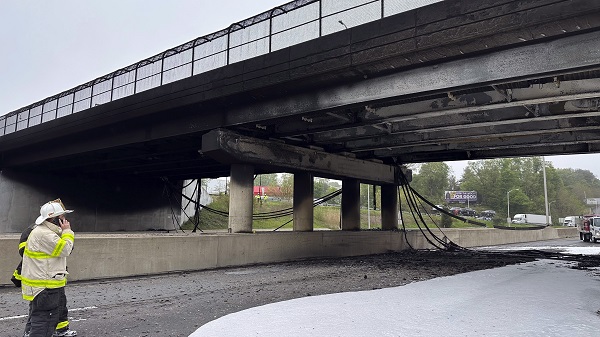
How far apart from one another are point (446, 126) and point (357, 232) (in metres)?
7.86

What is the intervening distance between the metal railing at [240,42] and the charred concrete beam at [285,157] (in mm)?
2824

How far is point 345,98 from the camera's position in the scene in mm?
12672

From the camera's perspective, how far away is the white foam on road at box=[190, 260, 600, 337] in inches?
209

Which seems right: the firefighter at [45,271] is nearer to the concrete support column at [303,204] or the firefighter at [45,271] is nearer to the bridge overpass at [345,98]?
the bridge overpass at [345,98]

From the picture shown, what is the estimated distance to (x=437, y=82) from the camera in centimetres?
1076

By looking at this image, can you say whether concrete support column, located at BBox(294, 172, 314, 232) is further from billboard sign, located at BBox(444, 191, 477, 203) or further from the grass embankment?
billboard sign, located at BBox(444, 191, 477, 203)

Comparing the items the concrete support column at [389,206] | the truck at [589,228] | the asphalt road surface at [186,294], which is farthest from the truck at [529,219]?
the asphalt road surface at [186,294]

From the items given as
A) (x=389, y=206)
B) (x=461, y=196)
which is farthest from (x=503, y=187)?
(x=389, y=206)

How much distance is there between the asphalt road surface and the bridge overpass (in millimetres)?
4889

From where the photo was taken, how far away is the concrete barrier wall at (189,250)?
408 inches

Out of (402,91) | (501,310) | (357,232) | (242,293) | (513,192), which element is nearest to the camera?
(501,310)

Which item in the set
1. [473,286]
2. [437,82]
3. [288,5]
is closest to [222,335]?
[473,286]

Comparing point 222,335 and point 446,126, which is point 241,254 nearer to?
point 446,126

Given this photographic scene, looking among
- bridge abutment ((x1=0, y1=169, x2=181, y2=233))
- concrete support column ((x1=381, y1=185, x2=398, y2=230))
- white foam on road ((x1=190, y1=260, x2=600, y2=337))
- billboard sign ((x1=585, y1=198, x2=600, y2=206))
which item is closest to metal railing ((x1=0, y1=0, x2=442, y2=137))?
white foam on road ((x1=190, y1=260, x2=600, y2=337))
